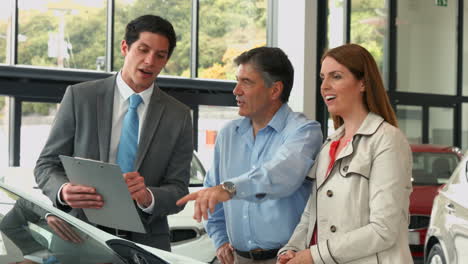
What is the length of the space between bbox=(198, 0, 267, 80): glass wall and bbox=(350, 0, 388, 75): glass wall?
1.53 m

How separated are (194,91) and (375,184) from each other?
9.87 m

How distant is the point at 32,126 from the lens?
1088cm

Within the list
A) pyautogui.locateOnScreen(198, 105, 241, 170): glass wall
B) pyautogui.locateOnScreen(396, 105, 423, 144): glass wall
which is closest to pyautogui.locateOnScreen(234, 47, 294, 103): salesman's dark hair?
pyautogui.locateOnScreen(198, 105, 241, 170): glass wall

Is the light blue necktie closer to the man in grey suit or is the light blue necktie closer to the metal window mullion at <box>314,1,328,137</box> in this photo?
the man in grey suit

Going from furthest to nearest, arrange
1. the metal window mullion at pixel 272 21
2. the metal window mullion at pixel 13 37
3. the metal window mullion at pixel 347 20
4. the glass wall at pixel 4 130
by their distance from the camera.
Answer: the metal window mullion at pixel 272 21 < the metal window mullion at pixel 347 20 < the metal window mullion at pixel 13 37 < the glass wall at pixel 4 130

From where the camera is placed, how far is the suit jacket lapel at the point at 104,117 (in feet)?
9.20

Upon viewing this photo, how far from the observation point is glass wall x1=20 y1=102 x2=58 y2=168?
35.6 ft

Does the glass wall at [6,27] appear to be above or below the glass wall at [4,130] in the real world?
above

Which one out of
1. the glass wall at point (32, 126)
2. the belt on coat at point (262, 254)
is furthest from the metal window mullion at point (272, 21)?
the belt on coat at point (262, 254)

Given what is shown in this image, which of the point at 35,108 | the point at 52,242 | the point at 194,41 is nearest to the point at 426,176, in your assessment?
the point at 194,41

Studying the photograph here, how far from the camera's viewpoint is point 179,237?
228 inches

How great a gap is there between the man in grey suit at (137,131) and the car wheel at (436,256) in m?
2.86

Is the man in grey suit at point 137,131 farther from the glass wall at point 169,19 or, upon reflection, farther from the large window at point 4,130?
the glass wall at point 169,19

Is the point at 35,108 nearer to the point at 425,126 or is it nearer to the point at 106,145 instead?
the point at 425,126
